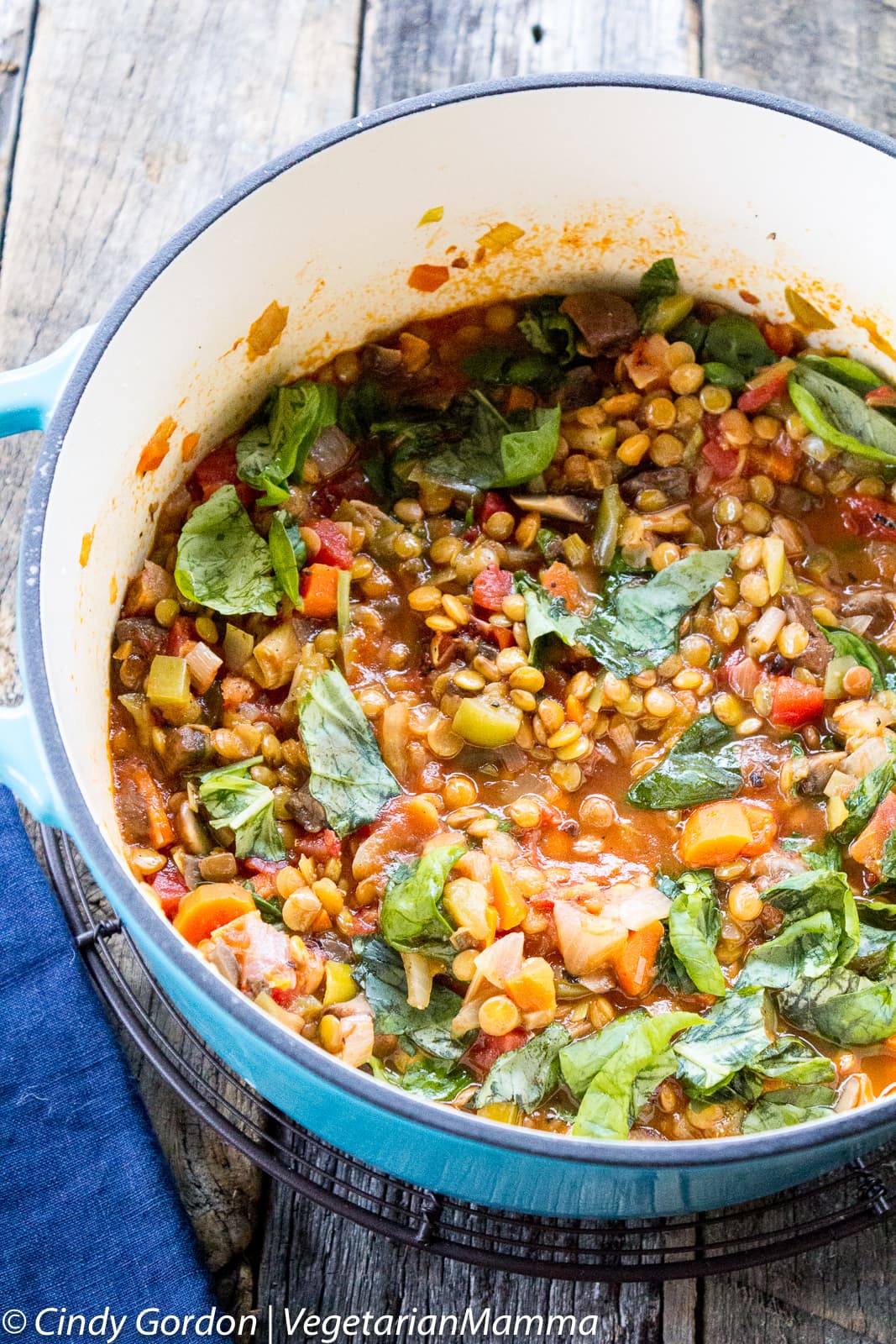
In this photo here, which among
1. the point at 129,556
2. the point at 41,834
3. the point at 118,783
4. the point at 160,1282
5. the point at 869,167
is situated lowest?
the point at 160,1282

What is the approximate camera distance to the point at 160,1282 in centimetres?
295

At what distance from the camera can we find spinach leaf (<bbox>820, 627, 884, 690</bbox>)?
3176 millimetres

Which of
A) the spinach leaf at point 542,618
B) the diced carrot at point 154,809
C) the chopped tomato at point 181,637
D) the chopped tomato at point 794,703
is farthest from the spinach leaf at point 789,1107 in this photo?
the chopped tomato at point 181,637

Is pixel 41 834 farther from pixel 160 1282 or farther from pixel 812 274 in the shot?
pixel 812 274

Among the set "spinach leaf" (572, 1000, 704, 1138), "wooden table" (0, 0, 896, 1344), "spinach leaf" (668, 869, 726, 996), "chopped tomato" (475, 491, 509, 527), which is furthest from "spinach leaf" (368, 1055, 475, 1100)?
"wooden table" (0, 0, 896, 1344)

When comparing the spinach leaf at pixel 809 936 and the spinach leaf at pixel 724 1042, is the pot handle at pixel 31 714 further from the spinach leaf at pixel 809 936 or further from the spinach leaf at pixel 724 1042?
the spinach leaf at pixel 809 936

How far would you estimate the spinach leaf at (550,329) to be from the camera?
344 cm

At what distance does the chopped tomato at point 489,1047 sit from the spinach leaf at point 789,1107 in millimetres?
474

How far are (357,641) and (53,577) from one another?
80cm

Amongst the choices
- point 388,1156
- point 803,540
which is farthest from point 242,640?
point 803,540

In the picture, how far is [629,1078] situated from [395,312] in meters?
1.90

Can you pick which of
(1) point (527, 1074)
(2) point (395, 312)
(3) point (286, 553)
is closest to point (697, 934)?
(1) point (527, 1074)

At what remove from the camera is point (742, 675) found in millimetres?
3184

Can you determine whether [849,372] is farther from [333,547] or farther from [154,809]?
[154,809]
